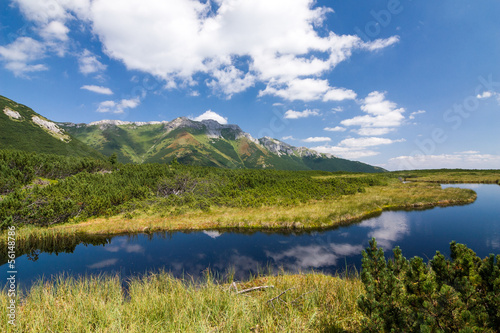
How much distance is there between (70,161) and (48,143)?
137 metres

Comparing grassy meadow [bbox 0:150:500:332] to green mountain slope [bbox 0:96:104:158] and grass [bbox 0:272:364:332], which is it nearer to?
grass [bbox 0:272:364:332]

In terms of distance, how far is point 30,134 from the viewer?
459 feet

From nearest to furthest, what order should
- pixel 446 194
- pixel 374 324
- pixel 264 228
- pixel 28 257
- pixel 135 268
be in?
pixel 374 324 → pixel 135 268 → pixel 28 257 → pixel 264 228 → pixel 446 194

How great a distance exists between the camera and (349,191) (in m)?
44.6

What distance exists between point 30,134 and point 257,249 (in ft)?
659

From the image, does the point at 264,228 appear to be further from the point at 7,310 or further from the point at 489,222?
the point at 489,222

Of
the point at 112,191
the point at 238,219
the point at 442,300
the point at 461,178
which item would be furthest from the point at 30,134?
the point at 461,178

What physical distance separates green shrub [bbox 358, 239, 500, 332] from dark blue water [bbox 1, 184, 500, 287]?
11519 millimetres

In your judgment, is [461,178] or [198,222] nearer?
[198,222]

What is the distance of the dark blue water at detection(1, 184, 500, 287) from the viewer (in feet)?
51.5

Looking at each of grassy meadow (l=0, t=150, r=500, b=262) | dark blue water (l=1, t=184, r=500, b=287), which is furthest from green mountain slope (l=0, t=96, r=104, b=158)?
dark blue water (l=1, t=184, r=500, b=287)

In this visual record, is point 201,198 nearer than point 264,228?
No

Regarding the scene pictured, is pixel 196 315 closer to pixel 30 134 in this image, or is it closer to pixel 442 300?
pixel 442 300

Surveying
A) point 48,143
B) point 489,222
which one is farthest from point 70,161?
point 48,143
